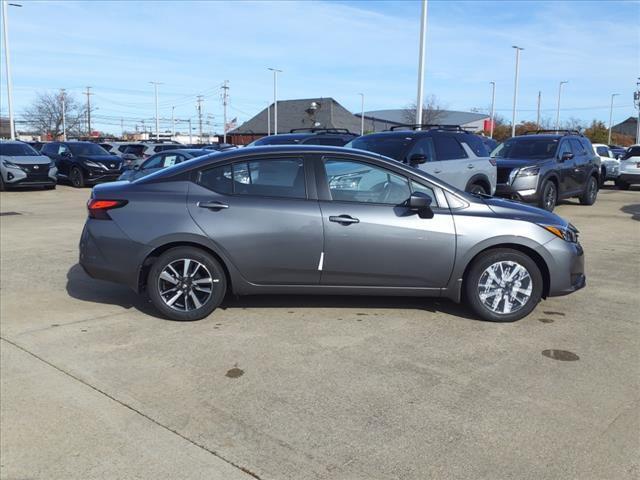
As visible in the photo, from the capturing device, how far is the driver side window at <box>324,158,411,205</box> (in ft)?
18.0

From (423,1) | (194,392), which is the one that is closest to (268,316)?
(194,392)

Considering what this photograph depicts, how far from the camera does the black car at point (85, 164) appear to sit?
839 inches

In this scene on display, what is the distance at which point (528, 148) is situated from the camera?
44.1 ft

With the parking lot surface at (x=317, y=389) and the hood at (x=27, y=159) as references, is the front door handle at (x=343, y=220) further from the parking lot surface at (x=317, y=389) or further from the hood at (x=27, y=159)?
the hood at (x=27, y=159)

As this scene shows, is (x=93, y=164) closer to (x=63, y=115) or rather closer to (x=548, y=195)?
(x=548, y=195)

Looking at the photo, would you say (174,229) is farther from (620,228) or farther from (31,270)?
(620,228)

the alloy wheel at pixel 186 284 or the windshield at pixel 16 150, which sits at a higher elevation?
the windshield at pixel 16 150

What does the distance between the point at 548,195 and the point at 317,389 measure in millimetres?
10118

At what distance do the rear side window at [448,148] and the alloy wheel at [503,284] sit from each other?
17.5 feet

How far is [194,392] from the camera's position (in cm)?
402

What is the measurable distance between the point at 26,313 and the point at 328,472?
158 inches

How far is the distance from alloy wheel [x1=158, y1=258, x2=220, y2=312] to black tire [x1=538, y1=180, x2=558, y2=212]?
8991 mm

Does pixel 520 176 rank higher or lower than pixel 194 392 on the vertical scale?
higher

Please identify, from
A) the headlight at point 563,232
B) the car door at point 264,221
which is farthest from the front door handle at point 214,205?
the headlight at point 563,232
